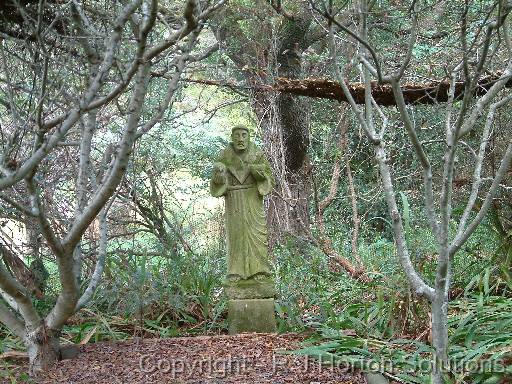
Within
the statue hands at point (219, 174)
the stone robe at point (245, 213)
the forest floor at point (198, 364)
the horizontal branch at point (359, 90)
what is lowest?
the forest floor at point (198, 364)

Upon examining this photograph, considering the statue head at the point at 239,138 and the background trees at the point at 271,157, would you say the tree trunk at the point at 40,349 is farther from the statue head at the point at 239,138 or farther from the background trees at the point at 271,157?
the statue head at the point at 239,138

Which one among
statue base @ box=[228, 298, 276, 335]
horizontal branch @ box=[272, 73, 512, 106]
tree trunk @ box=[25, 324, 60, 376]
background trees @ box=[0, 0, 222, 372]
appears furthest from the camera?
horizontal branch @ box=[272, 73, 512, 106]

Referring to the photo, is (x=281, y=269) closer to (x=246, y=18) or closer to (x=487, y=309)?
(x=487, y=309)

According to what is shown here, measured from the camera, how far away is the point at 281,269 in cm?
755

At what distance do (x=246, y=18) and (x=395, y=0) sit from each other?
87.0 inches

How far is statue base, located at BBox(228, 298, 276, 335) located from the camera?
571 centimetres

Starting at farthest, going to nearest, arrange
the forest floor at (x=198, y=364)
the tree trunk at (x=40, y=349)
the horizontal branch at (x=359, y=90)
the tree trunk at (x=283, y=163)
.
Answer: the tree trunk at (x=283, y=163) → the horizontal branch at (x=359, y=90) → the tree trunk at (x=40, y=349) → the forest floor at (x=198, y=364)

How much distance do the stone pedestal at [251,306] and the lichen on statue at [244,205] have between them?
0.08 meters

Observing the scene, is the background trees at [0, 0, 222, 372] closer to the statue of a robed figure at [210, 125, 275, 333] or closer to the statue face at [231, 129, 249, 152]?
the statue face at [231, 129, 249, 152]

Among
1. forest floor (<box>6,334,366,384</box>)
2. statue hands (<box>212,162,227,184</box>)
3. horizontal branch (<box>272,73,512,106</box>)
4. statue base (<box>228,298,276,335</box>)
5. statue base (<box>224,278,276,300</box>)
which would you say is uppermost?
horizontal branch (<box>272,73,512,106</box>)

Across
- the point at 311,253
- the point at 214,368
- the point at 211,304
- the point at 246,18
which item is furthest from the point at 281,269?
the point at 246,18

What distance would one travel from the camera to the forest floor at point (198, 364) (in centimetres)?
409

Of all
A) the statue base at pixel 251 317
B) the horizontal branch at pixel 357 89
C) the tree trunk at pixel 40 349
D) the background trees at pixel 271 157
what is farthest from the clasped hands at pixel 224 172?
the tree trunk at pixel 40 349

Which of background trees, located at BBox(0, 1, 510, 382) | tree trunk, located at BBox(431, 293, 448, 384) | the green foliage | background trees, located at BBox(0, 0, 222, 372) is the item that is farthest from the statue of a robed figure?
tree trunk, located at BBox(431, 293, 448, 384)
